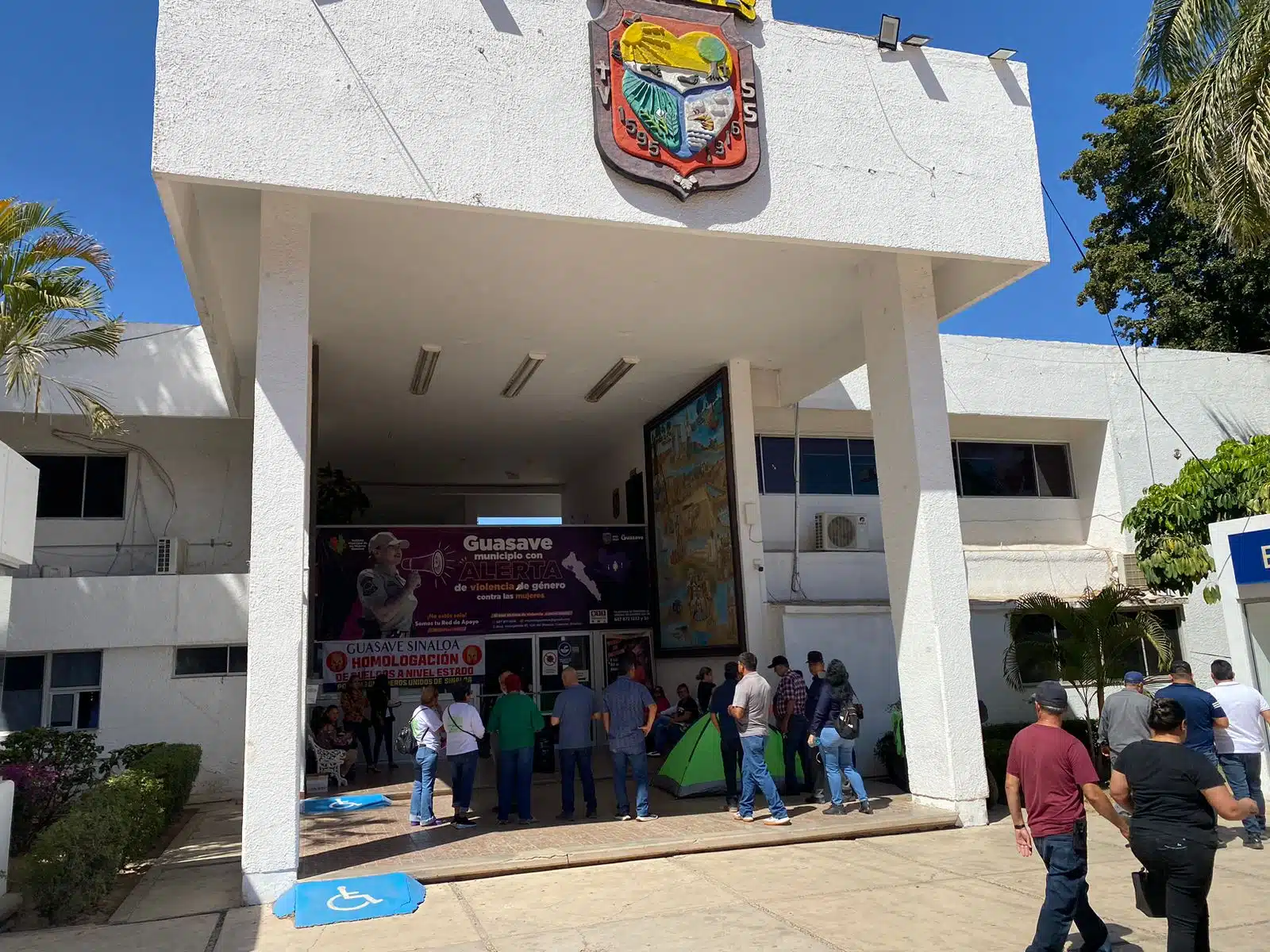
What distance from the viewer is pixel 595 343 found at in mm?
13961

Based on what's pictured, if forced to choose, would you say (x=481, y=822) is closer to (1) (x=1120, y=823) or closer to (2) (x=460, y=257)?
(2) (x=460, y=257)

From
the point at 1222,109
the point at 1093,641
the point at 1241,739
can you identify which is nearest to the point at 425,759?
the point at 1241,739

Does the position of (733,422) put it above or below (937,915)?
above

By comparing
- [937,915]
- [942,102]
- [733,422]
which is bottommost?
[937,915]

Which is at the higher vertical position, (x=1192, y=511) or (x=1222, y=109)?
(x=1222, y=109)

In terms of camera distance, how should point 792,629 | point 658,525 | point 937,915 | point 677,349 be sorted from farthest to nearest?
point 658,525 → point 677,349 → point 792,629 → point 937,915

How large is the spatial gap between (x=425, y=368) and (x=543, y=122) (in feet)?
21.5

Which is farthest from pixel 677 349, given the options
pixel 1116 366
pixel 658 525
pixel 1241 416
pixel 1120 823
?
pixel 1241 416

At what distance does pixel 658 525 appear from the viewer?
17156 mm

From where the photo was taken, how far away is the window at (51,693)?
44.2 ft

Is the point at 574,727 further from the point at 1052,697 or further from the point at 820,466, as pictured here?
the point at 820,466

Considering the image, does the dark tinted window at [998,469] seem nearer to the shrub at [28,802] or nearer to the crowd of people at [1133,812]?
the crowd of people at [1133,812]

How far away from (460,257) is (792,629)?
6.60 metres

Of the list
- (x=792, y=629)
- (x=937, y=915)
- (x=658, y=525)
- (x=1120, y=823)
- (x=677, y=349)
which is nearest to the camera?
(x=1120, y=823)
